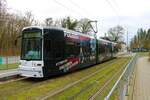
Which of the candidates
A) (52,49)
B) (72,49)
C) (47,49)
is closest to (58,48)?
(52,49)

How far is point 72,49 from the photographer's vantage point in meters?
21.5

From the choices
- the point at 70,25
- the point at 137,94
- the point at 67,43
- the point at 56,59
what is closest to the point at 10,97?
the point at 137,94

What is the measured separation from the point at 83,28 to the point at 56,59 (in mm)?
73049

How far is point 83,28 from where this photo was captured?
298 ft

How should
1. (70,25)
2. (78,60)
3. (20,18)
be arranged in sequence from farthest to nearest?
(70,25) → (20,18) → (78,60)

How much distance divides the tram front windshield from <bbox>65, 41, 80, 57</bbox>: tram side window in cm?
340

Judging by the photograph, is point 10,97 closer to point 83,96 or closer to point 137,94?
point 83,96

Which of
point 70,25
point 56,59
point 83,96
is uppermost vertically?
point 70,25

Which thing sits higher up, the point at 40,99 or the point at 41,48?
the point at 41,48

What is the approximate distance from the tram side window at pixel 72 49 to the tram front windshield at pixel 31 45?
3.40 metres

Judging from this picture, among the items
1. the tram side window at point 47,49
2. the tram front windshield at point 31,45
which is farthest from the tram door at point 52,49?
the tram front windshield at point 31,45

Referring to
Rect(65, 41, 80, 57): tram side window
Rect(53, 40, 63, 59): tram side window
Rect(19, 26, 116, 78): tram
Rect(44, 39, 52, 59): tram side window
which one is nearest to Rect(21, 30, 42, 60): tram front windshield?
Rect(19, 26, 116, 78): tram

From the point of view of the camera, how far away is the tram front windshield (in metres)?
16.9

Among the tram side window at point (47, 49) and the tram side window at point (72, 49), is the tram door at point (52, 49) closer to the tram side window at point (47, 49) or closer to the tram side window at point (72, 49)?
the tram side window at point (47, 49)
